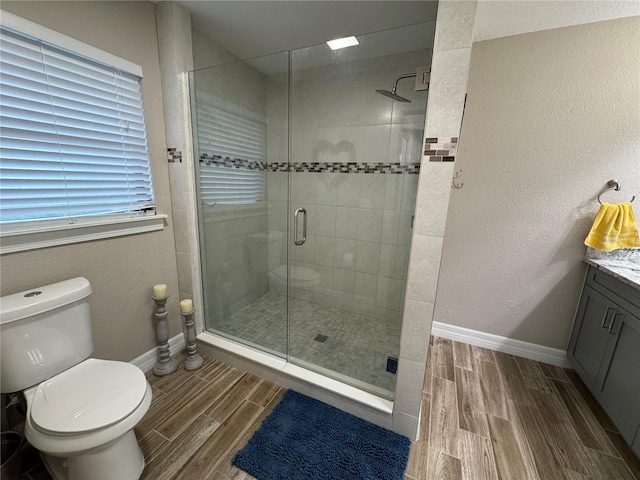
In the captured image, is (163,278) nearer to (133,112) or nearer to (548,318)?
(133,112)

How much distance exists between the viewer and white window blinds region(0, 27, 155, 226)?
112 cm

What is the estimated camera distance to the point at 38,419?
0.97 m

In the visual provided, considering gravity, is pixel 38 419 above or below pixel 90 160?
below

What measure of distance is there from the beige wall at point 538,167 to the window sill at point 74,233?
2331 mm

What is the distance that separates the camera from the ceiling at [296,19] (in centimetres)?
156

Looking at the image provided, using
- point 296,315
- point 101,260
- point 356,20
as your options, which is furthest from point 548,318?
point 101,260

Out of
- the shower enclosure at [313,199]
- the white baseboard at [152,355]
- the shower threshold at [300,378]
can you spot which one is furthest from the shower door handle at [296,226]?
the white baseboard at [152,355]

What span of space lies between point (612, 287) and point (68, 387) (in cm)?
295

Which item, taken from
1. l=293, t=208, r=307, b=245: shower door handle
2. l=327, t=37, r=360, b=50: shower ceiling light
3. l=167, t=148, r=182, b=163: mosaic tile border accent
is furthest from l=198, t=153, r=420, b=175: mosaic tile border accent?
l=327, t=37, r=360, b=50: shower ceiling light

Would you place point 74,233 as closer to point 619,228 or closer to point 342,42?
point 342,42

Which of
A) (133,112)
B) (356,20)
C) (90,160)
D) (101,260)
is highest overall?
(356,20)

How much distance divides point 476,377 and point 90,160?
9.36 feet

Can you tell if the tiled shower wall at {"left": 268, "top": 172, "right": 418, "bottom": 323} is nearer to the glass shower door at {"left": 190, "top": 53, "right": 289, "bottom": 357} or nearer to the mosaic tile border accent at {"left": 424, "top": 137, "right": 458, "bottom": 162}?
the glass shower door at {"left": 190, "top": 53, "right": 289, "bottom": 357}

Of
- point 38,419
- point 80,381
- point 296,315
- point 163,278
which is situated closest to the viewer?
point 38,419
